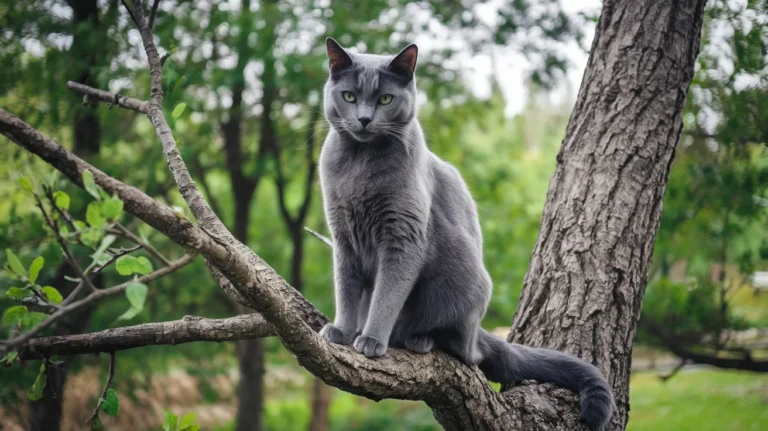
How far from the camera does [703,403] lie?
7.50 meters

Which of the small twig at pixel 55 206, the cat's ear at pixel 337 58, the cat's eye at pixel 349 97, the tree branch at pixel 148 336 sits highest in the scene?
the cat's ear at pixel 337 58

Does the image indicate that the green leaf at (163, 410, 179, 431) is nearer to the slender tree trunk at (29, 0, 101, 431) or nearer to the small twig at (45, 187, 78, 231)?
the small twig at (45, 187, 78, 231)

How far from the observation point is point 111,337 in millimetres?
1810

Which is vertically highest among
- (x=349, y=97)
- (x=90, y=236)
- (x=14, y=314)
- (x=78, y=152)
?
(x=349, y=97)

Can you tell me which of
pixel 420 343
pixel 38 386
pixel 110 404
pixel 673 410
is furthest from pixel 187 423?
pixel 673 410

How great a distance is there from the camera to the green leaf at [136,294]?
1.15 meters

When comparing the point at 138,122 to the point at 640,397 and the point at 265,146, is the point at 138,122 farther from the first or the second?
the point at 640,397

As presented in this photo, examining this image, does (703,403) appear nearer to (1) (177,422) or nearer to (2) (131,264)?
(1) (177,422)

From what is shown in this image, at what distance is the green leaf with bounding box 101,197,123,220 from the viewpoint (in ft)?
3.76

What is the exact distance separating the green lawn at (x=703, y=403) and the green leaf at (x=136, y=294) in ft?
22.4

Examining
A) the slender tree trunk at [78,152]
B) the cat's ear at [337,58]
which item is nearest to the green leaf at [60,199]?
the cat's ear at [337,58]

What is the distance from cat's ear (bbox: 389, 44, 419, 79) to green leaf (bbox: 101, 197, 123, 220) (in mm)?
1718

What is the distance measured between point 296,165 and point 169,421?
508 centimetres

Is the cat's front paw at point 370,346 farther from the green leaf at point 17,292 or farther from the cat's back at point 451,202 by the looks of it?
the green leaf at point 17,292
